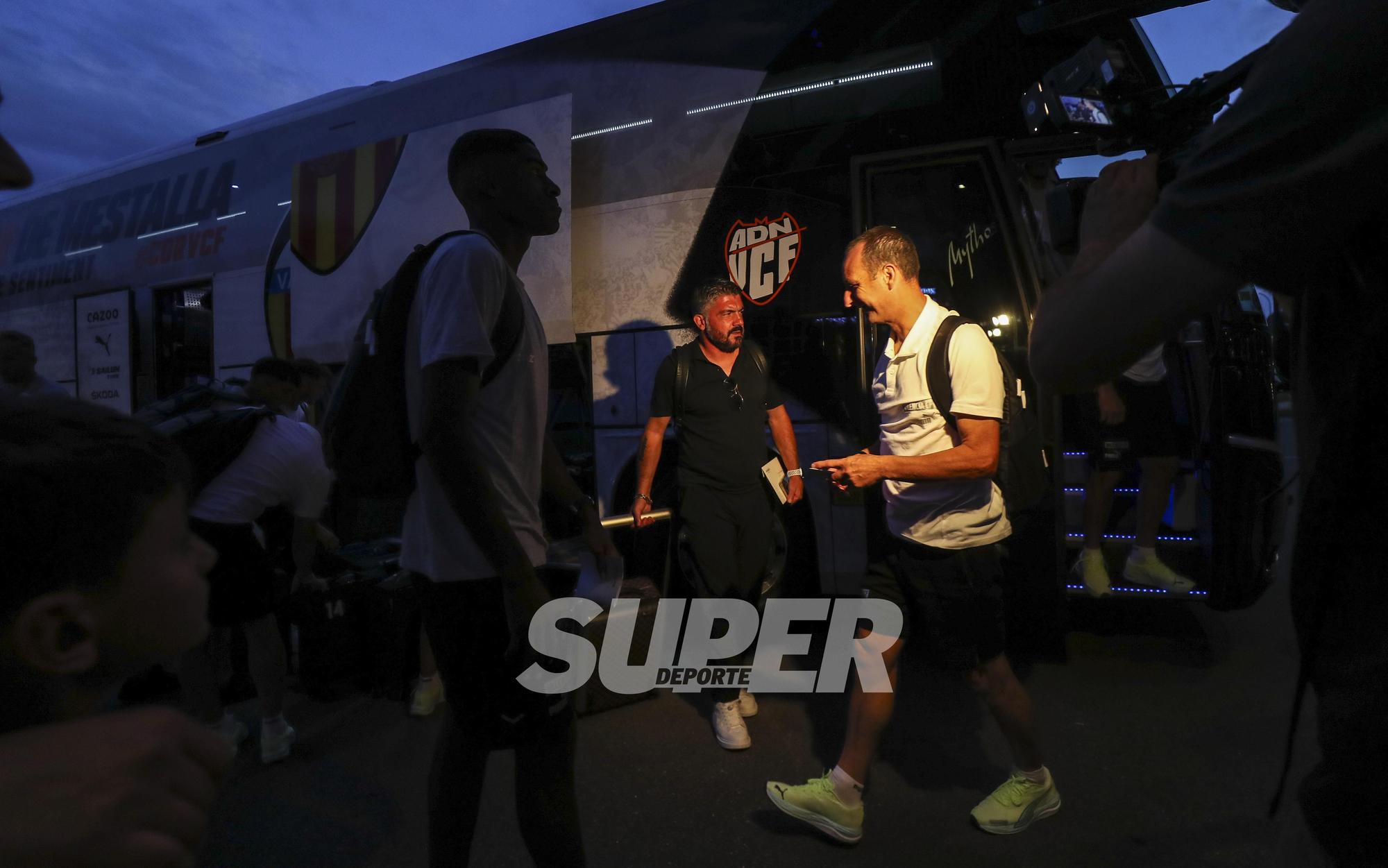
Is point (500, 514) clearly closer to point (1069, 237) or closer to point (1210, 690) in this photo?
point (1069, 237)

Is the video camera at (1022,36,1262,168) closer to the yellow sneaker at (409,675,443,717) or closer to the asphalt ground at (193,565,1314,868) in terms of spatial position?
the asphalt ground at (193,565,1314,868)

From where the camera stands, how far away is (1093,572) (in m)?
4.09

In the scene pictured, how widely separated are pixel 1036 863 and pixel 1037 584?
1.66 m

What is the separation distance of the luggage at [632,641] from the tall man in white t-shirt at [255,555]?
51.9 inches

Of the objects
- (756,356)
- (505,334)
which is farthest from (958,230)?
(505,334)

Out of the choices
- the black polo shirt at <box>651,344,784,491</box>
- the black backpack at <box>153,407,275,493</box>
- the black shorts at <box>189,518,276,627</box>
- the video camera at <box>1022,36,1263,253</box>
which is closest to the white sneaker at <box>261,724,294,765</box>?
the black shorts at <box>189,518,276,627</box>

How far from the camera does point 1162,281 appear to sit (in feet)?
2.45

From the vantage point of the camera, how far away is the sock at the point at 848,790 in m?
2.58

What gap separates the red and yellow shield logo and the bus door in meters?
3.25

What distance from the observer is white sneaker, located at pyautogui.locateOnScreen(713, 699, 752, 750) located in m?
3.38

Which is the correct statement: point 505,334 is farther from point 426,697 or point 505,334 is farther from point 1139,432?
point 1139,432

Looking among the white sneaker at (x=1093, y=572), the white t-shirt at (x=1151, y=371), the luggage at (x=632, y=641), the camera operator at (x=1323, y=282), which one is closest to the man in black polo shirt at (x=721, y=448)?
the luggage at (x=632, y=641)

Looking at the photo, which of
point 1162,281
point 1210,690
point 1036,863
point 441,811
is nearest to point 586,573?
point 441,811

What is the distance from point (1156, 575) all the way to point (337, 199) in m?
5.68
